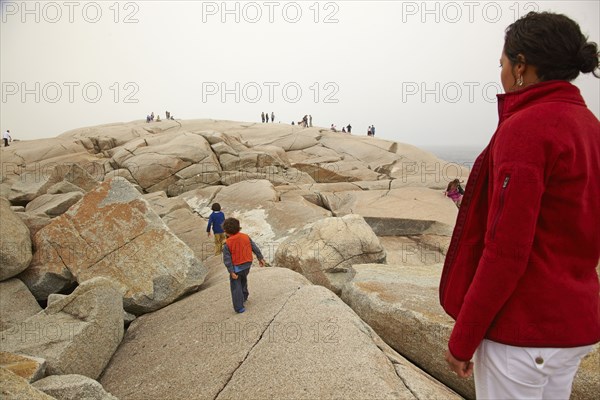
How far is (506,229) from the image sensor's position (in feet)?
4.89

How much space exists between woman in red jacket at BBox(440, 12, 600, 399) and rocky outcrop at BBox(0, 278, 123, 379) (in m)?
4.37

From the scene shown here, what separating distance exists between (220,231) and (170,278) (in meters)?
3.25

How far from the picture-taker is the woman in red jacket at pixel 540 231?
4.82ft

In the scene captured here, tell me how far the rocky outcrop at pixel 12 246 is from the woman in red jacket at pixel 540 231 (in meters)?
6.86

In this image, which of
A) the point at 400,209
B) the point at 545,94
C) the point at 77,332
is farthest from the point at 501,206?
the point at 400,209

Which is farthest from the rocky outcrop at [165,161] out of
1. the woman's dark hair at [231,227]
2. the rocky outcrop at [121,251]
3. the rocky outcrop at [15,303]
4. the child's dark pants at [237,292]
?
the child's dark pants at [237,292]

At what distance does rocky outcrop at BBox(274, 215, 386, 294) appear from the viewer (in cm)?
711

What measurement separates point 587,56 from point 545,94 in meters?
0.25

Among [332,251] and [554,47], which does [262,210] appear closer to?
[332,251]

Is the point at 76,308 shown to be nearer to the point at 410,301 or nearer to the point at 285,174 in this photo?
the point at 410,301

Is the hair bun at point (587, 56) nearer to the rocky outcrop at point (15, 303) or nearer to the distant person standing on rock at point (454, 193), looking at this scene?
the rocky outcrop at point (15, 303)

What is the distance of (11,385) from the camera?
→ 2596 millimetres

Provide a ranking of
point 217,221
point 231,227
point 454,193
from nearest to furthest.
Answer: point 231,227
point 217,221
point 454,193

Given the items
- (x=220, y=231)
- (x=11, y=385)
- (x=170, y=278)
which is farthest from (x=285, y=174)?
(x=11, y=385)
